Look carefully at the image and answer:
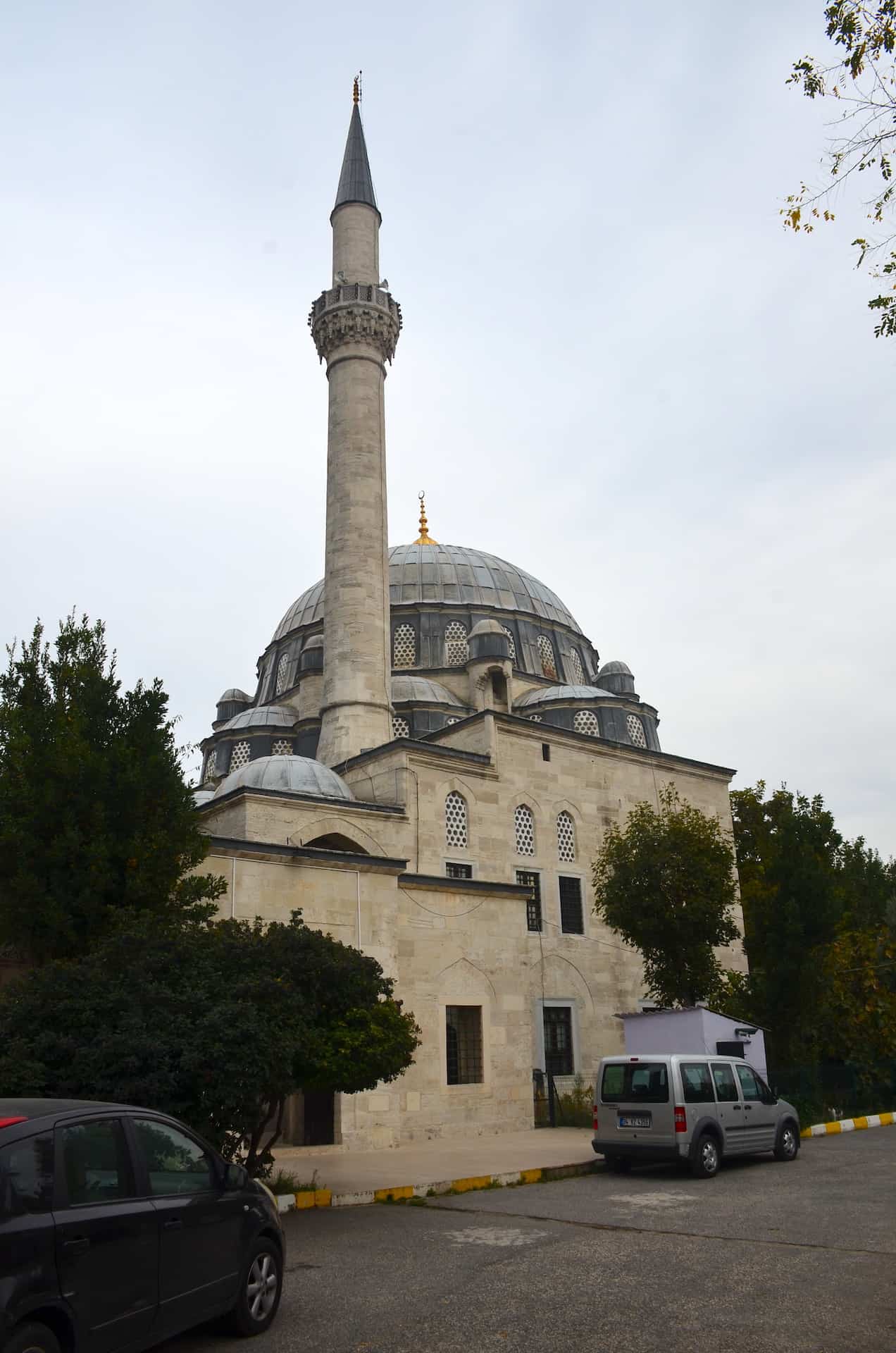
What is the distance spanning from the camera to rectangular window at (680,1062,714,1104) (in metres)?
10.6

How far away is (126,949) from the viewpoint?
9047 millimetres

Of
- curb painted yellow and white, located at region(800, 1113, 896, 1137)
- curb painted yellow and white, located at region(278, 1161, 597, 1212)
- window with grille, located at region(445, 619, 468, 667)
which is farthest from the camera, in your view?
window with grille, located at region(445, 619, 468, 667)

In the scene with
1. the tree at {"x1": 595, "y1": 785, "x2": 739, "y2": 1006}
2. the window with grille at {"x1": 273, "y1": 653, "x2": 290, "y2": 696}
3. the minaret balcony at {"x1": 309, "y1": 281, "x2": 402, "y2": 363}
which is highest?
the minaret balcony at {"x1": 309, "y1": 281, "x2": 402, "y2": 363}

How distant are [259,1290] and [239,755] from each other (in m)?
23.6

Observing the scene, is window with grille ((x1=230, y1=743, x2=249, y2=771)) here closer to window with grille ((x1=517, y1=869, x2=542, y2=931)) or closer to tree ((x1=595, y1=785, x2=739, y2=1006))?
window with grille ((x1=517, y1=869, x2=542, y2=931))

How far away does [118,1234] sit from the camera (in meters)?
4.29

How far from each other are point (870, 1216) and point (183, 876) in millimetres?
8390

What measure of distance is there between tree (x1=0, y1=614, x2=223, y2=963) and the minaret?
406 inches

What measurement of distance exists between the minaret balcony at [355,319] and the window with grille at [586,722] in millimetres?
10373

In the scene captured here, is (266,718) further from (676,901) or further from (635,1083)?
(635,1083)

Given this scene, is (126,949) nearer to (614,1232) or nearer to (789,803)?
(614,1232)

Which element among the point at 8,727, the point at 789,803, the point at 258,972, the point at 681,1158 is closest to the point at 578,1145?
the point at 681,1158

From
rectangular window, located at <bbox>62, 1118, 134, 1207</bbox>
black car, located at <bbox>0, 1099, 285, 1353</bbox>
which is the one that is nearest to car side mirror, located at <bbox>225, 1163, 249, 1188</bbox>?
black car, located at <bbox>0, 1099, 285, 1353</bbox>

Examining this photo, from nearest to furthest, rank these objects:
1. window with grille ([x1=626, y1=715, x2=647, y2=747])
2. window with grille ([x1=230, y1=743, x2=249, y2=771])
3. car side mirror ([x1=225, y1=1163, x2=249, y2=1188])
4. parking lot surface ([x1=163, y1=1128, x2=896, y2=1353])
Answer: parking lot surface ([x1=163, y1=1128, x2=896, y2=1353])
car side mirror ([x1=225, y1=1163, x2=249, y2=1188])
window with grille ([x1=230, y1=743, x2=249, y2=771])
window with grille ([x1=626, y1=715, x2=647, y2=747])
